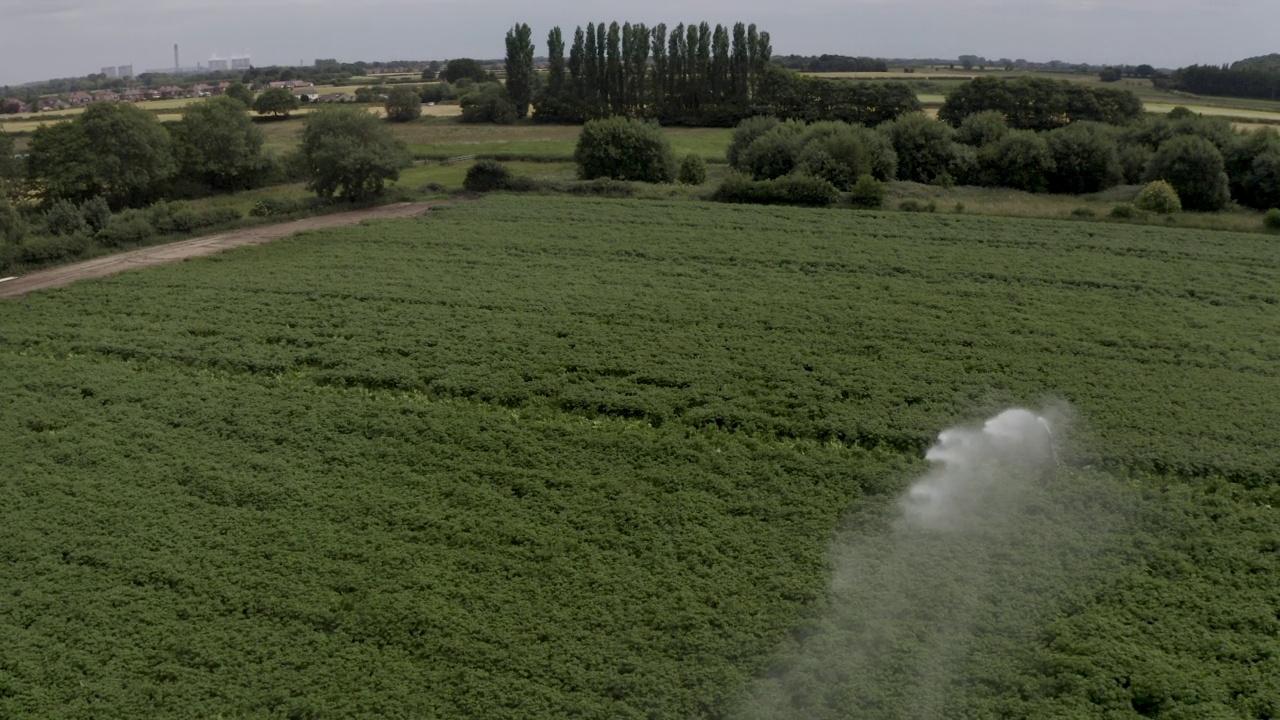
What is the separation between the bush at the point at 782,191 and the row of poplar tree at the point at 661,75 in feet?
119

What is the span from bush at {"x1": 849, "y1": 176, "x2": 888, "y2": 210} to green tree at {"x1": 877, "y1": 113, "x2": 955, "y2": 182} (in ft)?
27.7

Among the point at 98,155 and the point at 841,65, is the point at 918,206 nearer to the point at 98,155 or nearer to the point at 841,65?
the point at 98,155

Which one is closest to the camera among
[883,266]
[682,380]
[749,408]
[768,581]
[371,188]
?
[768,581]

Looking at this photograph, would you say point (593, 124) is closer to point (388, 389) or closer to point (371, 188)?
point (371, 188)

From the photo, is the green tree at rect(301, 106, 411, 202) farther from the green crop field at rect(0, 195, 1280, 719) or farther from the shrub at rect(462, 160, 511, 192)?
the green crop field at rect(0, 195, 1280, 719)

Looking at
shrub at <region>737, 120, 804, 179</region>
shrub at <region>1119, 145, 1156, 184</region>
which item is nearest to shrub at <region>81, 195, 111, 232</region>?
shrub at <region>737, 120, 804, 179</region>

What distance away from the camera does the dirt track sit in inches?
1150

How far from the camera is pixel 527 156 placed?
5922 centimetres

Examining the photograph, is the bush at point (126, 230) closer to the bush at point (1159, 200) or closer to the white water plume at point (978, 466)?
the white water plume at point (978, 466)

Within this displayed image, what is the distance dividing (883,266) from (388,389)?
1717 cm

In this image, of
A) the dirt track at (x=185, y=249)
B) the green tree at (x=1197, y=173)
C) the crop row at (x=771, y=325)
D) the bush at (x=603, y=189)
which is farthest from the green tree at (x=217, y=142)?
the green tree at (x=1197, y=173)

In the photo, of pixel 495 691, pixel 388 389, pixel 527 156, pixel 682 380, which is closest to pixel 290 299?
pixel 388 389

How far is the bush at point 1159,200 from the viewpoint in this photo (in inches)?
1475

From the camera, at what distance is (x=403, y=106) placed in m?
82.0
